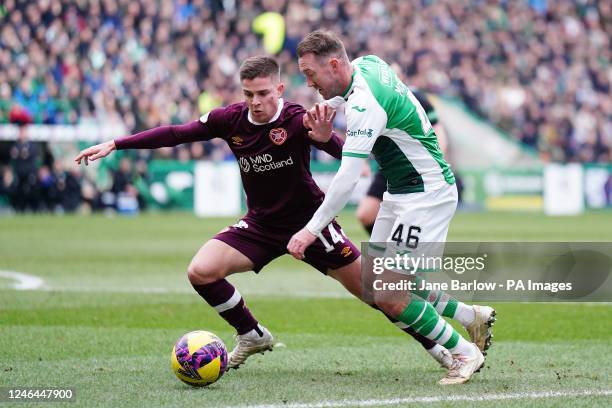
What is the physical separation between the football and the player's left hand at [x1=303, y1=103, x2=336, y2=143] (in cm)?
150

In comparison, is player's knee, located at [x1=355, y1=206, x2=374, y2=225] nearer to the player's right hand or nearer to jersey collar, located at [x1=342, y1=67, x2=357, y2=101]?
the player's right hand

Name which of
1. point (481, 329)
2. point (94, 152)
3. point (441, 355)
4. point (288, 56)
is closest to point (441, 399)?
point (441, 355)

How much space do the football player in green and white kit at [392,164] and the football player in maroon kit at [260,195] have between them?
0.43 meters

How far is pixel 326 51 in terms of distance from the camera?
6.53 meters

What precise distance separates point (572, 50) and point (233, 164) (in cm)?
1466

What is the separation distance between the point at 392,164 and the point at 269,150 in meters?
0.93

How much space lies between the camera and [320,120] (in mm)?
6945

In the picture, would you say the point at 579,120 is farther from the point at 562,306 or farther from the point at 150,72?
the point at 562,306

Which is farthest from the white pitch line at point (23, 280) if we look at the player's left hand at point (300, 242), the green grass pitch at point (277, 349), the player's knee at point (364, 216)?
the player's left hand at point (300, 242)

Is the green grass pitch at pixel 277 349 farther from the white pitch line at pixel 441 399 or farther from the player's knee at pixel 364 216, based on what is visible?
the player's knee at pixel 364 216

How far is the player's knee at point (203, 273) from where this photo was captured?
7285 mm

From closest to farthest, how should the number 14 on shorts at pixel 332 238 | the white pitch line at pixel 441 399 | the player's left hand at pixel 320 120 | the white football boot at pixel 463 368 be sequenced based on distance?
1. the white pitch line at pixel 441 399
2. the white football boot at pixel 463 368
3. the player's left hand at pixel 320 120
4. the number 14 on shorts at pixel 332 238

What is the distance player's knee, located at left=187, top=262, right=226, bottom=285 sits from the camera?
729cm

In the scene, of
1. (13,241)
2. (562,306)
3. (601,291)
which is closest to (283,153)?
(562,306)
